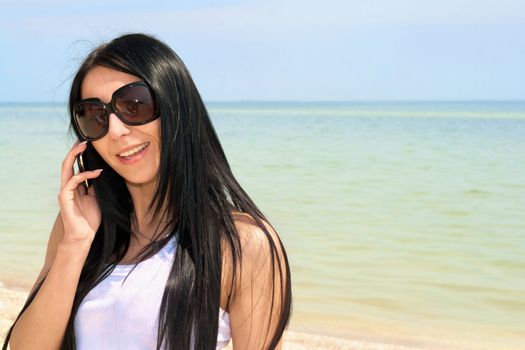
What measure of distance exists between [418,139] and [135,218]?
2669 centimetres

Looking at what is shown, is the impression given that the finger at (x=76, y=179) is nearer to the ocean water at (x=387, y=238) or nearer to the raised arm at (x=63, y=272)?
the raised arm at (x=63, y=272)

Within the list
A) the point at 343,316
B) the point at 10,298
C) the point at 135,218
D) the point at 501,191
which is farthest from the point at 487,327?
the point at 501,191

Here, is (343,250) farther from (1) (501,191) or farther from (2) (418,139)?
(2) (418,139)

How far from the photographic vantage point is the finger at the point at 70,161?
2693mm

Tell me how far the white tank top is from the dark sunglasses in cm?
38

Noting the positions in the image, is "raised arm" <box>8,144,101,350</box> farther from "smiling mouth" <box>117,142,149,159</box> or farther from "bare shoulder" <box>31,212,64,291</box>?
"smiling mouth" <box>117,142,149,159</box>

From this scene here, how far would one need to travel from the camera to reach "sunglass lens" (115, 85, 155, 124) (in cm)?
240

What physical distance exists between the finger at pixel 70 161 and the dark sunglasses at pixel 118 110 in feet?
0.28

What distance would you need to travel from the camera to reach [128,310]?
8.04 ft

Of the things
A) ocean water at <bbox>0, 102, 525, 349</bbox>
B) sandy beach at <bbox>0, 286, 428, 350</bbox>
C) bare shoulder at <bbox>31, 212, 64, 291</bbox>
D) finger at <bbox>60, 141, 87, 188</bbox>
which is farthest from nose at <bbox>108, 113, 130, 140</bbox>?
sandy beach at <bbox>0, 286, 428, 350</bbox>

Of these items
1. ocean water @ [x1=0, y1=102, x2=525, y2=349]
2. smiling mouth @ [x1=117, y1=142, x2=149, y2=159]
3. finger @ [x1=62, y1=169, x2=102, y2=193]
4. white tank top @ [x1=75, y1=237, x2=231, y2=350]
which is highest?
smiling mouth @ [x1=117, y1=142, x2=149, y2=159]

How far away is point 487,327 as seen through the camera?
6648 millimetres

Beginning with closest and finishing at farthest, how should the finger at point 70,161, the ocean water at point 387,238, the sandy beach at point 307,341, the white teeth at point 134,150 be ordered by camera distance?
1. the white teeth at point 134,150
2. the finger at point 70,161
3. the sandy beach at point 307,341
4. the ocean water at point 387,238

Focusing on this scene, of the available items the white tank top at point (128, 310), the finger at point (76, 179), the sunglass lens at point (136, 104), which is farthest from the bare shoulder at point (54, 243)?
the sunglass lens at point (136, 104)
